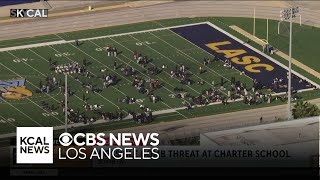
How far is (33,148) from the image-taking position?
192m

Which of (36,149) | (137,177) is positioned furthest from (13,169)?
(137,177)

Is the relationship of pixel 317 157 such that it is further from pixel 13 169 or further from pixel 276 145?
pixel 13 169

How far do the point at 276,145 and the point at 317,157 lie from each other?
20.7 ft

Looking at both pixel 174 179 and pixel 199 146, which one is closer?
pixel 174 179

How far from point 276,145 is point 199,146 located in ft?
29.9

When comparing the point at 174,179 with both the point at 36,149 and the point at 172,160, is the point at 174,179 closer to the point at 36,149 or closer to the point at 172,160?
the point at 172,160

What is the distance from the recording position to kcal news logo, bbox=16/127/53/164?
191m

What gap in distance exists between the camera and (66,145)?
647ft

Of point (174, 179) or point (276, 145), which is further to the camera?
point (276, 145)

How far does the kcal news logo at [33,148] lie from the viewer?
191m

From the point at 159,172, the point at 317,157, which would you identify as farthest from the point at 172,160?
the point at 317,157

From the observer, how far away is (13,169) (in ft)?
631

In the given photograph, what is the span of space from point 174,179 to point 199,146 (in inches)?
499

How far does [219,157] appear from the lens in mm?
190625
